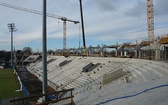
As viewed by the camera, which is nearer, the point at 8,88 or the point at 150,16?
the point at 8,88

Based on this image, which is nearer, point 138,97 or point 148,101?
point 148,101

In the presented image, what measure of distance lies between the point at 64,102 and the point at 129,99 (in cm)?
375

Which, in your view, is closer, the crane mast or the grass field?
the grass field

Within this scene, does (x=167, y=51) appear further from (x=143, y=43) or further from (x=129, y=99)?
(x=129, y=99)

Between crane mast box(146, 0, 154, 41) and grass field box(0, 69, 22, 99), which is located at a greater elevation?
crane mast box(146, 0, 154, 41)

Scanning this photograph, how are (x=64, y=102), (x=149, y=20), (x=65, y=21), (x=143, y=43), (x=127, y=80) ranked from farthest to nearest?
1. (x=65, y=21)
2. (x=149, y=20)
3. (x=143, y=43)
4. (x=127, y=80)
5. (x=64, y=102)

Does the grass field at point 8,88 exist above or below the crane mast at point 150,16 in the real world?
below

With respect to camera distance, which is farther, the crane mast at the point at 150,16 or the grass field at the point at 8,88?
the crane mast at the point at 150,16

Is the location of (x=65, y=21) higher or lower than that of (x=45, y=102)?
higher

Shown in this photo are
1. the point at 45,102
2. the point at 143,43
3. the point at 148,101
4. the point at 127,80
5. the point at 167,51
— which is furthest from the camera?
the point at 143,43

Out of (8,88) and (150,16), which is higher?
(150,16)

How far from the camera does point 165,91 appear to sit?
8.18m

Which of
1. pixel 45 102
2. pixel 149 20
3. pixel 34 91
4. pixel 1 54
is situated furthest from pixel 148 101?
pixel 1 54

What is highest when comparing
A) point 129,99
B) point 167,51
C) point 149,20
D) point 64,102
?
point 149,20
